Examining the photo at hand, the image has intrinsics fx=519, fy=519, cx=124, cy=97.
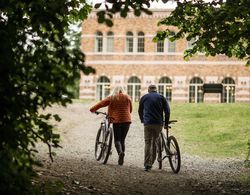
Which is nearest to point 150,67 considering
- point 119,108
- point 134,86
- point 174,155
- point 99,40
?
point 134,86

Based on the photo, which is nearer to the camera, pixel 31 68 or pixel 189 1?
pixel 31 68

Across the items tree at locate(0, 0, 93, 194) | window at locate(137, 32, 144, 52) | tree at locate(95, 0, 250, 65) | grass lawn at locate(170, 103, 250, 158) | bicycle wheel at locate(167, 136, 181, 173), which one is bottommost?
grass lawn at locate(170, 103, 250, 158)

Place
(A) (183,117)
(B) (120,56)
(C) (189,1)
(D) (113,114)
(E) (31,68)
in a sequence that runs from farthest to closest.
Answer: (B) (120,56), (A) (183,117), (D) (113,114), (C) (189,1), (E) (31,68)

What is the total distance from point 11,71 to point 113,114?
6876mm

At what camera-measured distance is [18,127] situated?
13.3 feet

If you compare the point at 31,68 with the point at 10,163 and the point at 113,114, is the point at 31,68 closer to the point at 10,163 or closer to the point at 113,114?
the point at 10,163

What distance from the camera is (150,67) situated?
38219 mm

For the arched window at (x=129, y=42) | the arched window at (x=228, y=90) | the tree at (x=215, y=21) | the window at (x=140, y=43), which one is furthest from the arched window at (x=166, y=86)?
the tree at (x=215, y=21)

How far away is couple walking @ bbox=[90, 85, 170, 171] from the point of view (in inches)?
396

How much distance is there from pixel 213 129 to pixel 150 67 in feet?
59.1

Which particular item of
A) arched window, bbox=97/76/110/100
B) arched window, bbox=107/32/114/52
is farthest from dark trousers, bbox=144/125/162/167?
arched window, bbox=107/32/114/52

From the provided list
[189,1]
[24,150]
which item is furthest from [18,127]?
[189,1]

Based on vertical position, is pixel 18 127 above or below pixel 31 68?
below

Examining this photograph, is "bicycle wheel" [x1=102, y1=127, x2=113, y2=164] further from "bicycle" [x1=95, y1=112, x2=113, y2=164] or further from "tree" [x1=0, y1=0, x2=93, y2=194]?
"tree" [x1=0, y1=0, x2=93, y2=194]
